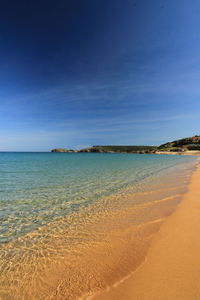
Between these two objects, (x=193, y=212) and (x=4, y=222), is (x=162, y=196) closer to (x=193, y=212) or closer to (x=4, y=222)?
(x=193, y=212)

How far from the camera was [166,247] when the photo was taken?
3.81 metres

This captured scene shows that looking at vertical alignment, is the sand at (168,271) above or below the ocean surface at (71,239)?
above

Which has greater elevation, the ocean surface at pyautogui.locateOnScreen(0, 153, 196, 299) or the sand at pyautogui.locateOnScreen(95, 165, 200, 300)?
the sand at pyautogui.locateOnScreen(95, 165, 200, 300)

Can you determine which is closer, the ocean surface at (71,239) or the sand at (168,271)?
the sand at (168,271)

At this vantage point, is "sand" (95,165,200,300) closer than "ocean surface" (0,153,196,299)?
Yes

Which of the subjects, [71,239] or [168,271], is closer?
[168,271]

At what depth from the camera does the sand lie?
252 cm

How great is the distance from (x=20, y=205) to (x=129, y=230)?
5385mm

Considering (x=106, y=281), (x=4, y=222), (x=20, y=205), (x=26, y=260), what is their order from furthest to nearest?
(x=20, y=205), (x=4, y=222), (x=26, y=260), (x=106, y=281)

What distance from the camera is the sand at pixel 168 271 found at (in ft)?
8.26

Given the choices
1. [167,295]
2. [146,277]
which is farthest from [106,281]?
[167,295]

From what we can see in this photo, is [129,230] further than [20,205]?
No

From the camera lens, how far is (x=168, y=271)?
299 centimetres

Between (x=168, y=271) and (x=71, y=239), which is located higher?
(x=168, y=271)
